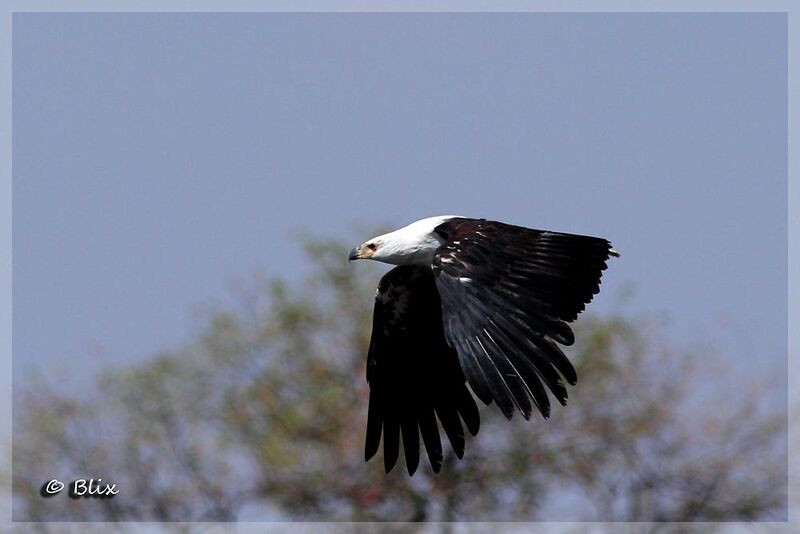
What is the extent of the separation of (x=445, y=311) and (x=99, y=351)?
18.2 metres

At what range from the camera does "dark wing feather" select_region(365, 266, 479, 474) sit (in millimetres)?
13414

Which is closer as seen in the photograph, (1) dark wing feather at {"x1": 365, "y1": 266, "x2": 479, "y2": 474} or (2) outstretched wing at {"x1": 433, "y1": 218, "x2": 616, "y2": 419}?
(2) outstretched wing at {"x1": 433, "y1": 218, "x2": 616, "y2": 419}

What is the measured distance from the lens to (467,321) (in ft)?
37.4

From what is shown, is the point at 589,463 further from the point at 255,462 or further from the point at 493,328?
the point at 493,328

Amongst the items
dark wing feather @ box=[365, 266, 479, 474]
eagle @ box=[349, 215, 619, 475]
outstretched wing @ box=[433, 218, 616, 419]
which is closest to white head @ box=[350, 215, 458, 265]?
eagle @ box=[349, 215, 619, 475]

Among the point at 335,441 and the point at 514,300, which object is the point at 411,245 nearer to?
the point at 514,300

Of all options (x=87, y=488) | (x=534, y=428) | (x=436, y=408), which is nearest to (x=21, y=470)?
(x=87, y=488)

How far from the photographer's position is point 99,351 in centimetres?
2889

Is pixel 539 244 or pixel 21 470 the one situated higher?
pixel 539 244

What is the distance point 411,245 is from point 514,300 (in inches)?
60.3
